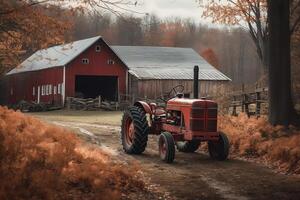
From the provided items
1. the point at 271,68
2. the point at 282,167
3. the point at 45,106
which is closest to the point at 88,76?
the point at 45,106

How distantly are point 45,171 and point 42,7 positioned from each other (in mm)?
4407

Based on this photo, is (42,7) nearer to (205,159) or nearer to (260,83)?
(205,159)

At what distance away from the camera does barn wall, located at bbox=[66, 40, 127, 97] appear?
47.7 meters

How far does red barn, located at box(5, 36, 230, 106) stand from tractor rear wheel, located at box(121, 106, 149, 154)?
2973cm

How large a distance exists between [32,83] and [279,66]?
42.4 metres

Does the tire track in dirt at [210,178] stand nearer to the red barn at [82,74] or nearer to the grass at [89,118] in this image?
the grass at [89,118]

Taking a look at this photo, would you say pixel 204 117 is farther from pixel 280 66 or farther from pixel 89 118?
pixel 89 118

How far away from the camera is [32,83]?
5631 centimetres

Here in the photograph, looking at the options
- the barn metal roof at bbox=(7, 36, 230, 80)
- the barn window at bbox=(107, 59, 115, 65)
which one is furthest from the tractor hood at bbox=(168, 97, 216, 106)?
the barn window at bbox=(107, 59, 115, 65)

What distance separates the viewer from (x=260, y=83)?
92.6 feet

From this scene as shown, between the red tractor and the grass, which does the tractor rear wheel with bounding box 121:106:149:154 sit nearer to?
the red tractor

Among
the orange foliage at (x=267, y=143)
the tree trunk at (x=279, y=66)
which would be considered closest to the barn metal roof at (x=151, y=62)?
the orange foliage at (x=267, y=143)

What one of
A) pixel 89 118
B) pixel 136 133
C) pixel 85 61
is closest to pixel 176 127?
pixel 136 133

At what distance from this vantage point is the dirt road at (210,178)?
10055mm
